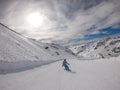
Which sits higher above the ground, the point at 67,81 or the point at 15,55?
the point at 15,55

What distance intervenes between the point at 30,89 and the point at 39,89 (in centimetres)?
75

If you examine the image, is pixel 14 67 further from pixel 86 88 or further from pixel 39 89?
pixel 86 88

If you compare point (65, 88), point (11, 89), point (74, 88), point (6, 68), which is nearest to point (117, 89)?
point (74, 88)

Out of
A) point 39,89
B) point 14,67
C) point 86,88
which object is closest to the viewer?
point 86,88

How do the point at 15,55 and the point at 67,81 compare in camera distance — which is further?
the point at 15,55

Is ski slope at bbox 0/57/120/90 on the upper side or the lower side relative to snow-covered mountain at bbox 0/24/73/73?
lower

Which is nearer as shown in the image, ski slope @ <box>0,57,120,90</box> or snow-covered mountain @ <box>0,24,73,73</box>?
ski slope @ <box>0,57,120,90</box>

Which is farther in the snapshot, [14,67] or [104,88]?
[14,67]

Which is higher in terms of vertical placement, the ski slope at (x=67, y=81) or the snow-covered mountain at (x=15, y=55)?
the snow-covered mountain at (x=15, y=55)

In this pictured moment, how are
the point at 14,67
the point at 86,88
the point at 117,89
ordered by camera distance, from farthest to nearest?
the point at 14,67
the point at 86,88
the point at 117,89

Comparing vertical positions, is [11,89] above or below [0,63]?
below

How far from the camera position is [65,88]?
27.4 feet

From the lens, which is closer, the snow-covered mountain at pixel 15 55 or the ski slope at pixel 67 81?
the ski slope at pixel 67 81

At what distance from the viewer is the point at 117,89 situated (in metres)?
7.35
